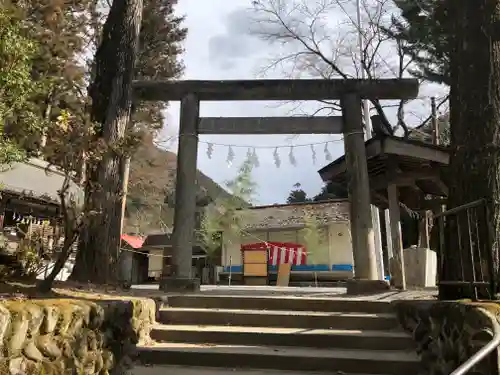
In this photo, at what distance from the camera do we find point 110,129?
7.19m

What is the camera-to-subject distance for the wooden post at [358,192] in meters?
7.73

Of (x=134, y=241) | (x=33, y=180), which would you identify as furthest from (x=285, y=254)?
(x=33, y=180)

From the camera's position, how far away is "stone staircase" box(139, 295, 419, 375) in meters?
4.32

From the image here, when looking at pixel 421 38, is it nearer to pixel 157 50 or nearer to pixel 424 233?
pixel 424 233

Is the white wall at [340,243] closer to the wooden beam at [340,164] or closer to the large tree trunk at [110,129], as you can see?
the wooden beam at [340,164]

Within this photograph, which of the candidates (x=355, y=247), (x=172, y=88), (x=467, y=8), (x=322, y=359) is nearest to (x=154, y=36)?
(x=172, y=88)

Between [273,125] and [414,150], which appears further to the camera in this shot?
[273,125]

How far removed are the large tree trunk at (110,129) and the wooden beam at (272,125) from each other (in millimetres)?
1848

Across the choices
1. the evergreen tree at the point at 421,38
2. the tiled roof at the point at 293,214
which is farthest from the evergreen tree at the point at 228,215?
the evergreen tree at the point at 421,38

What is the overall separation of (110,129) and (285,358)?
4719mm

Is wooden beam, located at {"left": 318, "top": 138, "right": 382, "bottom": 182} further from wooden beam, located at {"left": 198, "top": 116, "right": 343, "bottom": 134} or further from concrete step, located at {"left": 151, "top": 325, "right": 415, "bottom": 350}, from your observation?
concrete step, located at {"left": 151, "top": 325, "right": 415, "bottom": 350}

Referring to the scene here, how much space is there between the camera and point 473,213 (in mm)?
4320

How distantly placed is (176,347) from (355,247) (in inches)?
167

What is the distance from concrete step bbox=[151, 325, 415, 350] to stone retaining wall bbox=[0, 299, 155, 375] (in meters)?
0.43
